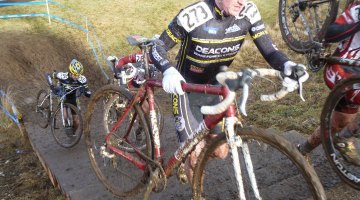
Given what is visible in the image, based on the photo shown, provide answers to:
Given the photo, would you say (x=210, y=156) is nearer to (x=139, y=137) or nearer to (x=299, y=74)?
(x=299, y=74)

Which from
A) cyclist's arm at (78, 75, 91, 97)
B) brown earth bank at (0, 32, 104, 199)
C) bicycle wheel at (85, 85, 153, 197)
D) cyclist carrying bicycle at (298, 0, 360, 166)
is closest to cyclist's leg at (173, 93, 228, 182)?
bicycle wheel at (85, 85, 153, 197)

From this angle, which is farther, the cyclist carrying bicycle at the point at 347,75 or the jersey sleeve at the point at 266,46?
the cyclist carrying bicycle at the point at 347,75

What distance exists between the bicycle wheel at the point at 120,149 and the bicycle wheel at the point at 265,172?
75 cm

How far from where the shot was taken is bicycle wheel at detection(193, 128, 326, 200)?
2.38 m

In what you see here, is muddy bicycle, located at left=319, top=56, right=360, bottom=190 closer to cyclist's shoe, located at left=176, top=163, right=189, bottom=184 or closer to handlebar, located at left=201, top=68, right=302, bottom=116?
handlebar, located at left=201, top=68, right=302, bottom=116

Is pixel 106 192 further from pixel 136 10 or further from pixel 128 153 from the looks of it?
pixel 136 10

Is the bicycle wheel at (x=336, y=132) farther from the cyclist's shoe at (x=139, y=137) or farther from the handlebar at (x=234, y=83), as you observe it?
the cyclist's shoe at (x=139, y=137)

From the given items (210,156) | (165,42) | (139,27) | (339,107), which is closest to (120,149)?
(165,42)

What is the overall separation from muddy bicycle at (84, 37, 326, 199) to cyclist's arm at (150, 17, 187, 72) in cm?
14

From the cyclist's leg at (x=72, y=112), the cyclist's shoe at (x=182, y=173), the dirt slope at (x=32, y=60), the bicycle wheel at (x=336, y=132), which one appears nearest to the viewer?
the bicycle wheel at (x=336, y=132)

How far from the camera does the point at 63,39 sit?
12523 mm

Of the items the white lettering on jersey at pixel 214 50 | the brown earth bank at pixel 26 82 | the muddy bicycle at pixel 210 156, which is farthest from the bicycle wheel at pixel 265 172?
the brown earth bank at pixel 26 82

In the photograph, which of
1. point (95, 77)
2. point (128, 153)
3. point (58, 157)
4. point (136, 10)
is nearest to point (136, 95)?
point (128, 153)

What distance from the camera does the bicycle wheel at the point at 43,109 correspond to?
8076 mm
